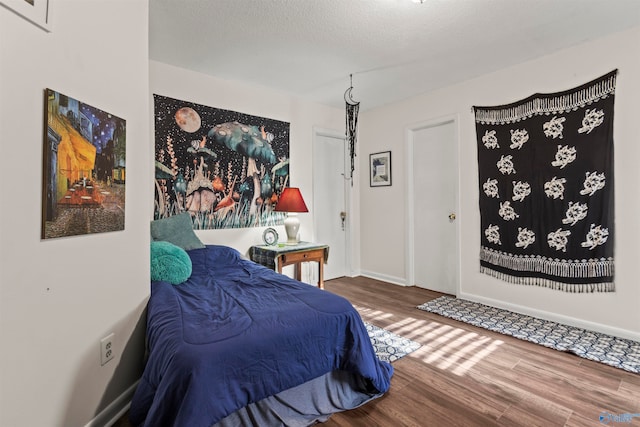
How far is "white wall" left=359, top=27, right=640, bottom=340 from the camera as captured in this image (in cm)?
254

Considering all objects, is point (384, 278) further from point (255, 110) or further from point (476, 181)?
point (255, 110)

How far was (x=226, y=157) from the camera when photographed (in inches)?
135

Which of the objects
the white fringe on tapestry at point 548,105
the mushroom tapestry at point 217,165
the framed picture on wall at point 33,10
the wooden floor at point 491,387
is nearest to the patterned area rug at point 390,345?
the wooden floor at point 491,387

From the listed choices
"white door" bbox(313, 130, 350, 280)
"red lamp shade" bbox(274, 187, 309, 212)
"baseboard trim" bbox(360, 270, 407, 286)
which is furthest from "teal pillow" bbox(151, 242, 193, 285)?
"baseboard trim" bbox(360, 270, 407, 286)

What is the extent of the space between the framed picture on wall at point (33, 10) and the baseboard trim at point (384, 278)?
13.6 ft

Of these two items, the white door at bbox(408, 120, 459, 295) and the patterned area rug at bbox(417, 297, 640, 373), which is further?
the white door at bbox(408, 120, 459, 295)

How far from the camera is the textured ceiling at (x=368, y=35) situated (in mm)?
2201

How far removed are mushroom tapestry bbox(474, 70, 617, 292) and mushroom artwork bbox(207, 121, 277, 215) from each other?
8.08 feet

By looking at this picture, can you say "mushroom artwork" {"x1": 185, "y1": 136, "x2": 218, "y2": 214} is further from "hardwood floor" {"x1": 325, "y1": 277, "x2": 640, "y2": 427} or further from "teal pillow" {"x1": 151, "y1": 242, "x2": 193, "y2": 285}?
"hardwood floor" {"x1": 325, "y1": 277, "x2": 640, "y2": 427}

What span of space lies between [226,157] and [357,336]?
8.13 ft

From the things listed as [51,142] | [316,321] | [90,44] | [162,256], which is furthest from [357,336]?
[90,44]

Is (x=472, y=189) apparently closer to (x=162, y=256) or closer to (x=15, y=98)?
Answer: (x=162, y=256)

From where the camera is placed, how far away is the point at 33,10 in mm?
1093

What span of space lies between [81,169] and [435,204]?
3667mm
